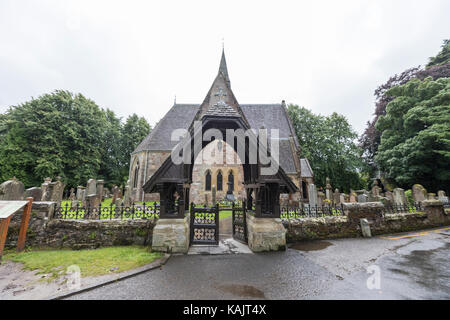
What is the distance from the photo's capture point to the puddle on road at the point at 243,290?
289cm

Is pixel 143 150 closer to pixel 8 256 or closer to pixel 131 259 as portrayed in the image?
pixel 8 256

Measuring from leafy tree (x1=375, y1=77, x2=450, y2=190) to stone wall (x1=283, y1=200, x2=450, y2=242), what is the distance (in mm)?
11384

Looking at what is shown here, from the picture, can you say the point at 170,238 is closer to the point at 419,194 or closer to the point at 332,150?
the point at 419,194

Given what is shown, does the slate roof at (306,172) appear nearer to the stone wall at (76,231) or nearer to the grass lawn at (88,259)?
the stone wall at (76,231)

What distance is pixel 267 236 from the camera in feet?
16.7

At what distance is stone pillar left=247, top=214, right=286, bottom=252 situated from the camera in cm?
505

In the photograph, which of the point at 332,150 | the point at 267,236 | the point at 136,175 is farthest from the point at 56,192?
the point at 332,150

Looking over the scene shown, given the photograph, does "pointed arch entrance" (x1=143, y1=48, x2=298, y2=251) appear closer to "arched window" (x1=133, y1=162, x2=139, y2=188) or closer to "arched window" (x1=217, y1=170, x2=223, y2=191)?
"arched window" (x1=217, y1=170, x2=223, y2=191)

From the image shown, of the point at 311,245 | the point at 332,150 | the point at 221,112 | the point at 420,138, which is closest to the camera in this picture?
the point at 221,112

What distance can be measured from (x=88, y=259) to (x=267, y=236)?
4.67m

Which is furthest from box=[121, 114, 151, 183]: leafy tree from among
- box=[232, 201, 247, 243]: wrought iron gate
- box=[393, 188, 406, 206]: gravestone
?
box=[393, 188, 406, 206]: gravestone

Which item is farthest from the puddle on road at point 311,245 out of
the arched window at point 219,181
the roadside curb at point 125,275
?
the arched window at point 219,181
